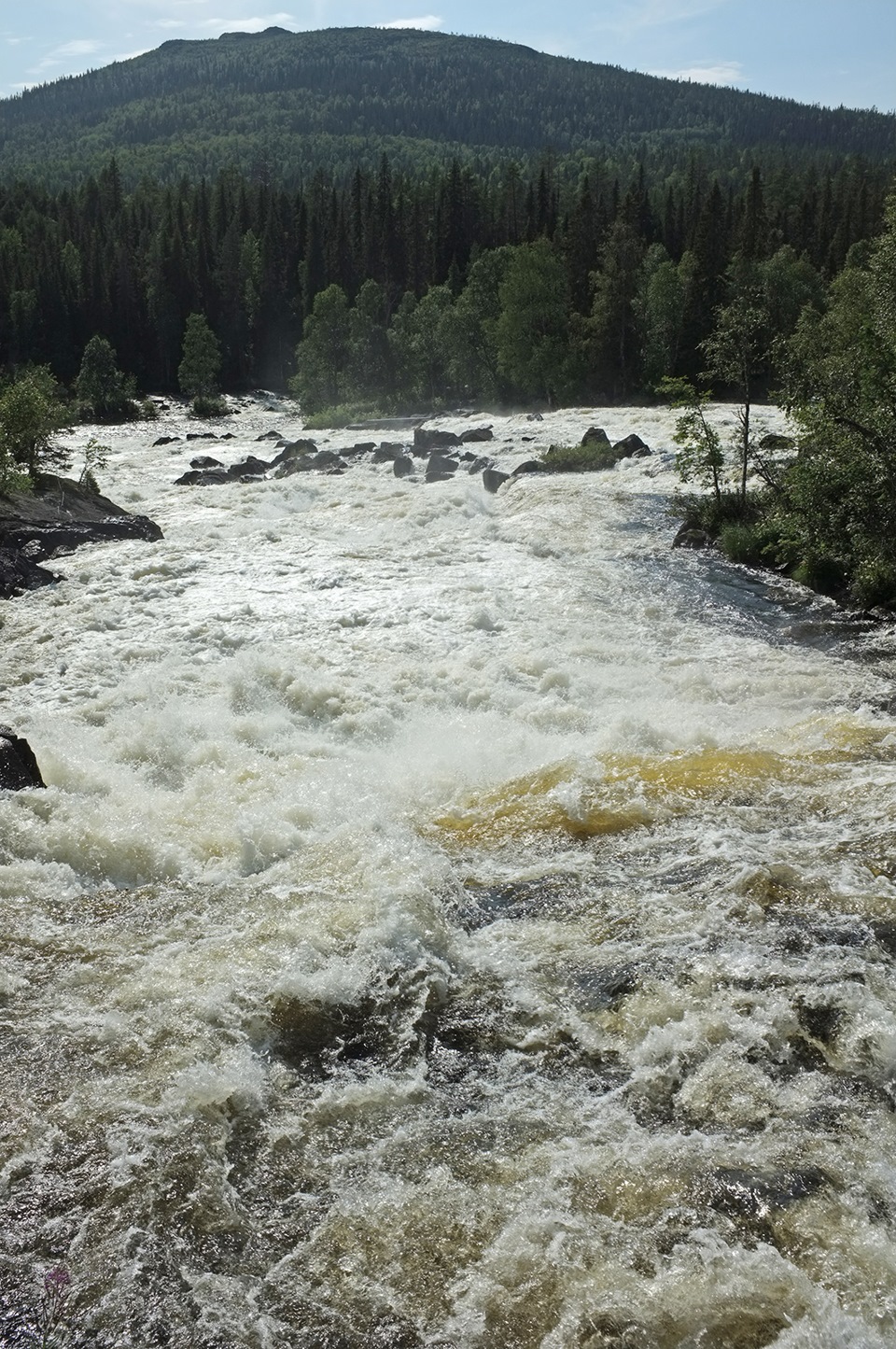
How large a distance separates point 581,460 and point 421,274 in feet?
187

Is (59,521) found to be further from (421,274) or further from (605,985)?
(421,274)

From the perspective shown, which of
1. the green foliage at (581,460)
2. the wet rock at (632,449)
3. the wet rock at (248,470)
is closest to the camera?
the green foliage at (581,460)

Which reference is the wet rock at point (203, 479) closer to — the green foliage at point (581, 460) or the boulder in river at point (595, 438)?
the green foliage at point (581, 460)

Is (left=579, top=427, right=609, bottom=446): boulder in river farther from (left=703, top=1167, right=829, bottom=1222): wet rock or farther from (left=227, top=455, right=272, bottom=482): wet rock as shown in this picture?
(left=703, top=1167, right=829, bottom=1222): wet rock

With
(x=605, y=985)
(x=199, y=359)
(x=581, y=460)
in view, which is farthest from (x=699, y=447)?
(x=199, y=359)

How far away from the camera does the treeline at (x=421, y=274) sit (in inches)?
2016

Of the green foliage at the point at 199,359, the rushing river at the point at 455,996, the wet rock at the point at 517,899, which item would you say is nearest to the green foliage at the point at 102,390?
the green foliage at the point at 199,359

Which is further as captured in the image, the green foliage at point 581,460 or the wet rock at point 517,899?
the green foliage at point 581,460

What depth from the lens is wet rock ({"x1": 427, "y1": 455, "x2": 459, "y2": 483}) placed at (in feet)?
96.8

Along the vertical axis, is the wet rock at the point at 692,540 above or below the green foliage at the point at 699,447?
below

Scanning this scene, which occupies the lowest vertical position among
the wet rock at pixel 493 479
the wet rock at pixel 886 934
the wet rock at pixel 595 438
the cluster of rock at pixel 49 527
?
the wet rock at pixel 886 934

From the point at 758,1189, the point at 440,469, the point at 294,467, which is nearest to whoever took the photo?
the point at 758,1189

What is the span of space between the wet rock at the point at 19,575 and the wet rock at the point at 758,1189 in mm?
16588

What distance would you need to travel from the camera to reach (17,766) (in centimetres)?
990
